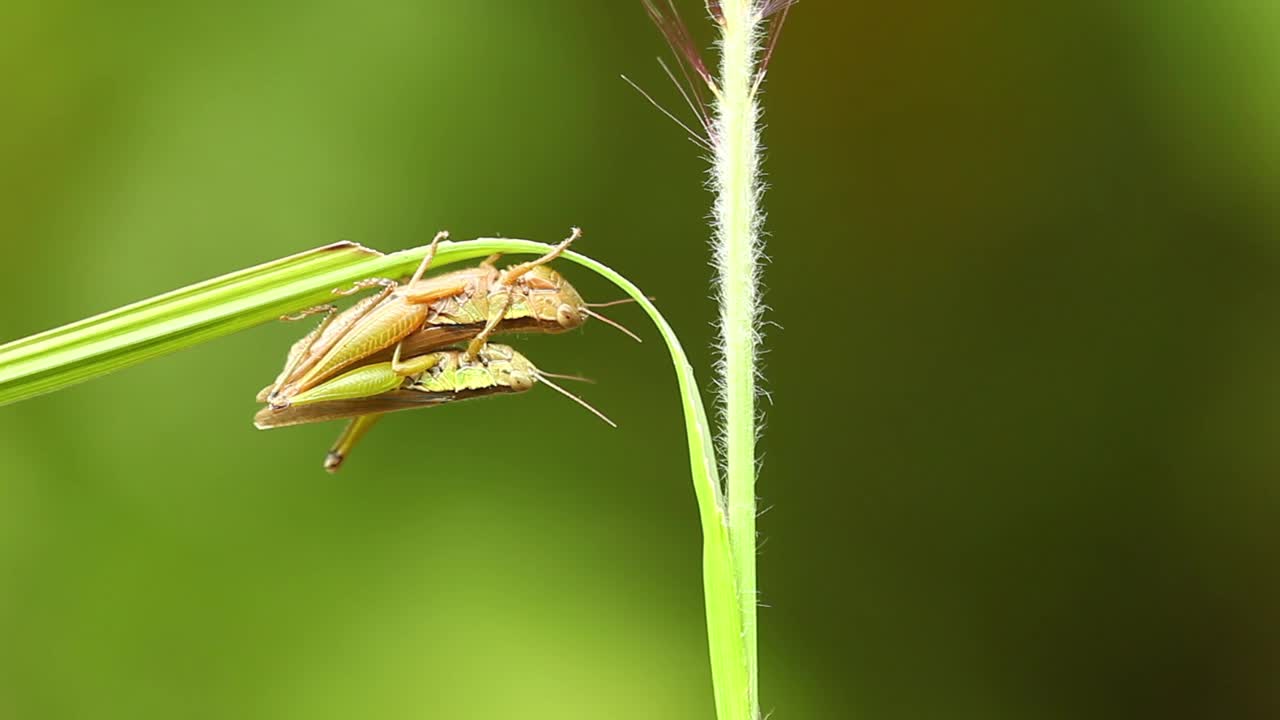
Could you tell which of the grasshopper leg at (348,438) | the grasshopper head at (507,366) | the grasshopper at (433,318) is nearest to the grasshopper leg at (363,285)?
the grasshopper at (433,318)

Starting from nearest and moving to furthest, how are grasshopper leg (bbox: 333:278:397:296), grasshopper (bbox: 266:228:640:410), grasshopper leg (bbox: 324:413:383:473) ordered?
grasshopper leg (bbox: 333:278:397:296), grasshopper (bbox: 266:228:640:410), grasshopper leg (bbox: 324:413:383:473)

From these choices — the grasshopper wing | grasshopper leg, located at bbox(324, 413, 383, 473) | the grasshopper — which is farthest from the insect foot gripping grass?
grasshopper leg, located at bbox(324, 413, 383, 473)

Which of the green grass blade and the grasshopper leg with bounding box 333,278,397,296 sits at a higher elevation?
the grasshopper leg with bounding box 333,278,397,296

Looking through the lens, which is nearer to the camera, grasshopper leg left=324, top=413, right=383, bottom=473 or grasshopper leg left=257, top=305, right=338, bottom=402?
grasshopper leg left=257, top=305, right=338, bottom=402

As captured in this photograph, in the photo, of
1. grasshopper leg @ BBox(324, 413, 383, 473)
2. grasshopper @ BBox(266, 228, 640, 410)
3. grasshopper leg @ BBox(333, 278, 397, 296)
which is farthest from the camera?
grasshopper leg @ BBox(324, 413, 383, 473)

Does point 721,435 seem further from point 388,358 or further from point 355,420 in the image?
point 355,420

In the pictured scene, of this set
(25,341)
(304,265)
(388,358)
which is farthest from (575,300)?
(25,341)

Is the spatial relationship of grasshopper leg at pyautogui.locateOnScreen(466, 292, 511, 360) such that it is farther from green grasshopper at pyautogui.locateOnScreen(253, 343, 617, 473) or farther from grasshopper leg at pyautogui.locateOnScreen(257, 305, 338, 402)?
grasshopper leg at pyautogui.locateOnScreen(257, 305, 338, 402)
